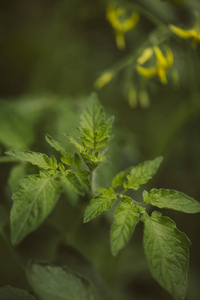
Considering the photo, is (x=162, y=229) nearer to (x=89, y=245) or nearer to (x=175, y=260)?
(x=175, y=260)

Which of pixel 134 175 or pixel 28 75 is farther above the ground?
pixel 28 75

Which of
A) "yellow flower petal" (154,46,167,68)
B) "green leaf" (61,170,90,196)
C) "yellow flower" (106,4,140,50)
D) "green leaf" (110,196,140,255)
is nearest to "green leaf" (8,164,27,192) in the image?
"green leaf" (61,170,90,196)

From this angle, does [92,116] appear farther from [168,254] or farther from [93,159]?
[168,254]

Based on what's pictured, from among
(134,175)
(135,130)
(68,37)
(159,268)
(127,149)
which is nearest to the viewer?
(159,268)

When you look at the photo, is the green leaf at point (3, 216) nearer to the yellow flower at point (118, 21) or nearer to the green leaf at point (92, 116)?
the green leaf at point (92, 116)

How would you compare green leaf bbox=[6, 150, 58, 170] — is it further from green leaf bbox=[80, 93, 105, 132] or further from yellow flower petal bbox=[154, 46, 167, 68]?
yellow flower petal bbox=[154, 46, 167, 68]

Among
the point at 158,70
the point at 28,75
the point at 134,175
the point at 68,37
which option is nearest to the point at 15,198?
the point at 134,175

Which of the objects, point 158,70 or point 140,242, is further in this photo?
point 140,242

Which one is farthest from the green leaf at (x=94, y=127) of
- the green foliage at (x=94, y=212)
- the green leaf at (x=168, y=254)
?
the green leaf at (x=168, y=254)
